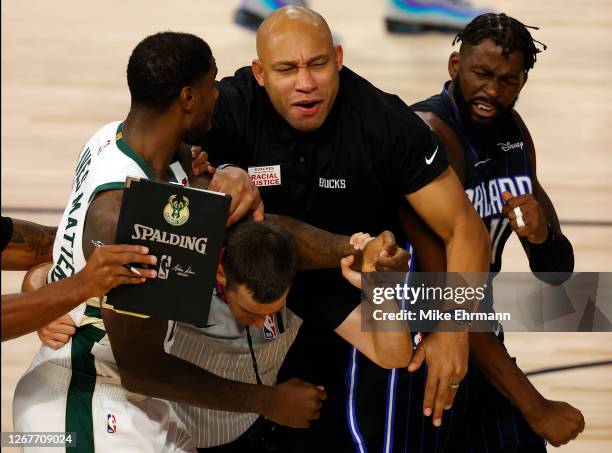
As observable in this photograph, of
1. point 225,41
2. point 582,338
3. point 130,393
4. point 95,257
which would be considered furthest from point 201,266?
point 225,41

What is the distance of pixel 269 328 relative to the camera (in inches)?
134

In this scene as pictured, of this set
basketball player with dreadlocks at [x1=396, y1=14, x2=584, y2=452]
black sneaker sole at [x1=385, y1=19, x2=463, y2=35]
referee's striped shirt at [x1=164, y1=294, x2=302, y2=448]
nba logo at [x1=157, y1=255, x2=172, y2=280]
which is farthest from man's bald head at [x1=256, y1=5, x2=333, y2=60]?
black sneaker sole at [x1=385, y1=19, x2=463, y2=35]

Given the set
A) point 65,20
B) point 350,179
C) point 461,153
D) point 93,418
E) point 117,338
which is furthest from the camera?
point 65,20

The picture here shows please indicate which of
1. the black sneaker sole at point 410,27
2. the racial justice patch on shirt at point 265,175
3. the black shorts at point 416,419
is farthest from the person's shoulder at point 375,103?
the black sneaker sole at point 410,27

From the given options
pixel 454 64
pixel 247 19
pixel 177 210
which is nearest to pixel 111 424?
pixel 177 210

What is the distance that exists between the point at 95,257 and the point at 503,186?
5.35 ft

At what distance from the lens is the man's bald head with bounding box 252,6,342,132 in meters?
3.22

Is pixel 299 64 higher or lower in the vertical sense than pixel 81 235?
higher

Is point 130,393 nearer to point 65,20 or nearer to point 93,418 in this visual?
point 93,418

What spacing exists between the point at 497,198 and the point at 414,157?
0.53 m

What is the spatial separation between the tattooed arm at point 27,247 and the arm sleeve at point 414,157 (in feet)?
3.66

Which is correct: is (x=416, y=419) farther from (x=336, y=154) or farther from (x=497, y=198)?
(x=336, y=154)

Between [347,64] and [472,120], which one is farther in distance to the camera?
[347,64]

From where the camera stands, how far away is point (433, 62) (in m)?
6.60
